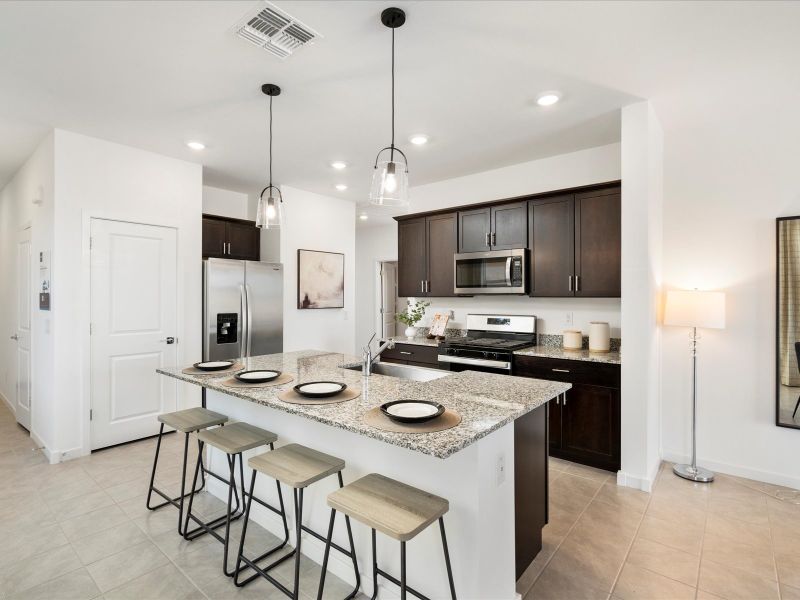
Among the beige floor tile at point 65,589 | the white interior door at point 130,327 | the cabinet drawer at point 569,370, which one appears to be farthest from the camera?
the white interior door at point 130,327

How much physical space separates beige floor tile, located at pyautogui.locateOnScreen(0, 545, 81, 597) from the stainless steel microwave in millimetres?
3530

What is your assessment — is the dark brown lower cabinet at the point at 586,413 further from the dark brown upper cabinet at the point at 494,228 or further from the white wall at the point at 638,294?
the dark brown upper cabinet at the point at 494,228

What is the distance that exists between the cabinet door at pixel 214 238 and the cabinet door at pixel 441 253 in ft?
7.85

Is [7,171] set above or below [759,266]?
above

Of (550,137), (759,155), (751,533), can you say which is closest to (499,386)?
(751,533)

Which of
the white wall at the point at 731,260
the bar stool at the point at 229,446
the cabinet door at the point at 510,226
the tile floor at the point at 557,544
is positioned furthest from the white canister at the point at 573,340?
the bar stool at the point at 229,446

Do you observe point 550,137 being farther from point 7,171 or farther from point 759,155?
point 7,171

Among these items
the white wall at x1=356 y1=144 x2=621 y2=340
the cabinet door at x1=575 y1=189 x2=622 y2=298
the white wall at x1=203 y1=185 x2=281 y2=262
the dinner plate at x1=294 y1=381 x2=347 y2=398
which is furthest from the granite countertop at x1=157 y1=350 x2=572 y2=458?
the white wall at x1=203 y1=185 x2=281 y2=262

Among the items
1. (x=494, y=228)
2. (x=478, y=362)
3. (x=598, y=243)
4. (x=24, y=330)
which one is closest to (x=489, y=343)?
(x=478, y=362)

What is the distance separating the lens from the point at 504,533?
1676 millimetres

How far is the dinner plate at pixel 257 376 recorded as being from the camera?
223 cm

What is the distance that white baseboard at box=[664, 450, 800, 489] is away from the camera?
2939 millimetres

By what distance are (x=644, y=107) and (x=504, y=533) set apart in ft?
9.23

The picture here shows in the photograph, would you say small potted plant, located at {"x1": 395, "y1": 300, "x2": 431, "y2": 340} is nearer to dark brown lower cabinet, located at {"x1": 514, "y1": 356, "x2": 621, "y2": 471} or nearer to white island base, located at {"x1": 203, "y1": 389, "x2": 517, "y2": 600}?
dark brown lower cabinet, located at {"x1": 514, "y1": 356, "x2": 621, "y2": 471}
